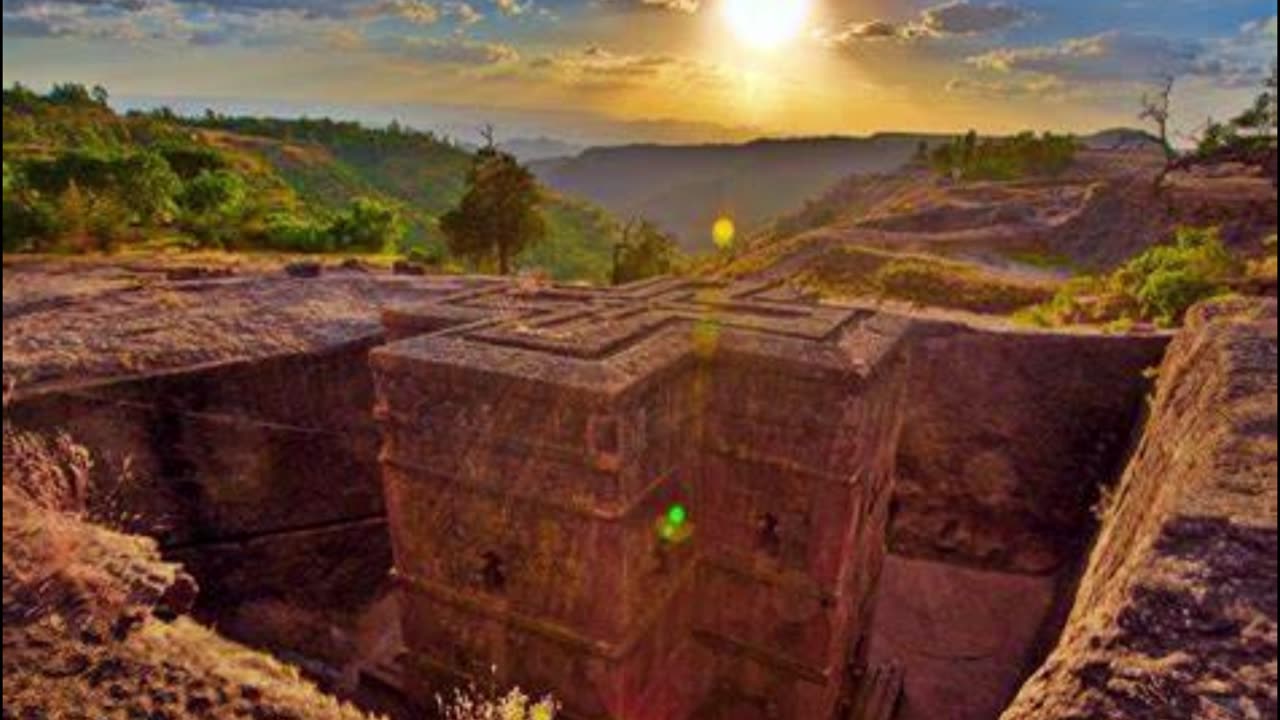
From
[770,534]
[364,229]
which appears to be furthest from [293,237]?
[770,534]

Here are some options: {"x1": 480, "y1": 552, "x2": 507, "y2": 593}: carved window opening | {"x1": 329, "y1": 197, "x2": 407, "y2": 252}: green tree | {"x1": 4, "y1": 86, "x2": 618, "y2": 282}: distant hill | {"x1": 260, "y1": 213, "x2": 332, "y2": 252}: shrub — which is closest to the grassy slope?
{"x1": 4, "y1": 86, "x2": 618, "y2": 282}: distant hill

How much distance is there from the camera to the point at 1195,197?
30109mm

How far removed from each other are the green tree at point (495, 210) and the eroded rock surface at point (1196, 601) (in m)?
26.1

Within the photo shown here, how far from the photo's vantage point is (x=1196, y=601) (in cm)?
493

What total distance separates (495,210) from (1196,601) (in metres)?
28.3

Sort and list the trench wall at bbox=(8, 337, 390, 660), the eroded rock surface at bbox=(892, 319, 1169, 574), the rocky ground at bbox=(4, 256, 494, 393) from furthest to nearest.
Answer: the eroded rock surface at bbox=(892, 319, 1169, 574) → the rocky ground at bbox=(4, 256, 494, 393) → the trench wall at bbox=(8, 337, 390, 660)

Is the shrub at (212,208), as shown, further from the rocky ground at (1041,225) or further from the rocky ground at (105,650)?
the rocky ground at (105,650)

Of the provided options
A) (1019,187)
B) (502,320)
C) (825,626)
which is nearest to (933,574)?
(825,626)

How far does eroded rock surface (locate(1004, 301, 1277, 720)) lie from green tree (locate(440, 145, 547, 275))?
85.7ft

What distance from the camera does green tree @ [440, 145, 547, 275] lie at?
30.3m

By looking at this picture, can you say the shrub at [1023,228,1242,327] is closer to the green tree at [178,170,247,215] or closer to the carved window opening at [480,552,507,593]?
the carved window opening at [480,552,507,593]

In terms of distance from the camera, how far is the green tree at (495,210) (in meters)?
30.3

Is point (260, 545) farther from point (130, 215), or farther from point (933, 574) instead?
point (130, 215)

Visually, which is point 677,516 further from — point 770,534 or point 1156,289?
point 1156,289
